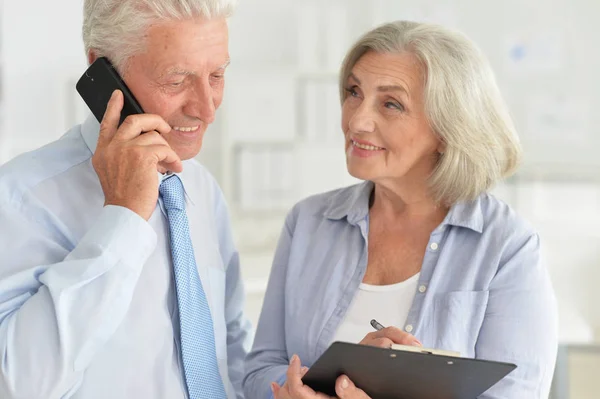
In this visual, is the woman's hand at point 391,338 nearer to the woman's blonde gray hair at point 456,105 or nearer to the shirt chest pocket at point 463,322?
the shirt chest pocket at point 463,322

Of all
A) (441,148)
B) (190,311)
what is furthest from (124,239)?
(441,148)

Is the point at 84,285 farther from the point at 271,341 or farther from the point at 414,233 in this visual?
the point at 414,233

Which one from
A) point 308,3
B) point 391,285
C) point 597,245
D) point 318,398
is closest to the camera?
point 318,398

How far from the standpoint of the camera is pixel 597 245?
144 inches

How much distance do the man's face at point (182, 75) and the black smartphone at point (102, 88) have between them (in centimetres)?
2

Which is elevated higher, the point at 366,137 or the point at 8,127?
the point at 366,137

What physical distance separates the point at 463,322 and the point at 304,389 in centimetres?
35

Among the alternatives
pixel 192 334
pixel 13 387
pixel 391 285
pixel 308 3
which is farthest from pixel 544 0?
pixel 13 387

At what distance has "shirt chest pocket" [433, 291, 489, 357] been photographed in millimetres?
1587

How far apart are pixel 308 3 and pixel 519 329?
3.81 m

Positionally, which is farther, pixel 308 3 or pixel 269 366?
pixel 308 3

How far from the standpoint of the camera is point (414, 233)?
68.6 inches

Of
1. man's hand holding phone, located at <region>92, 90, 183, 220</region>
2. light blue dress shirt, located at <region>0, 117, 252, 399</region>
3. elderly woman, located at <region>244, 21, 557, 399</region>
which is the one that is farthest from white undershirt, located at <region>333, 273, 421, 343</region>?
man's hand holding phone, located at <region>92, 90, 183, 220</region>

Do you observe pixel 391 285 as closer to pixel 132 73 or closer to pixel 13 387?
pixel 132 73
